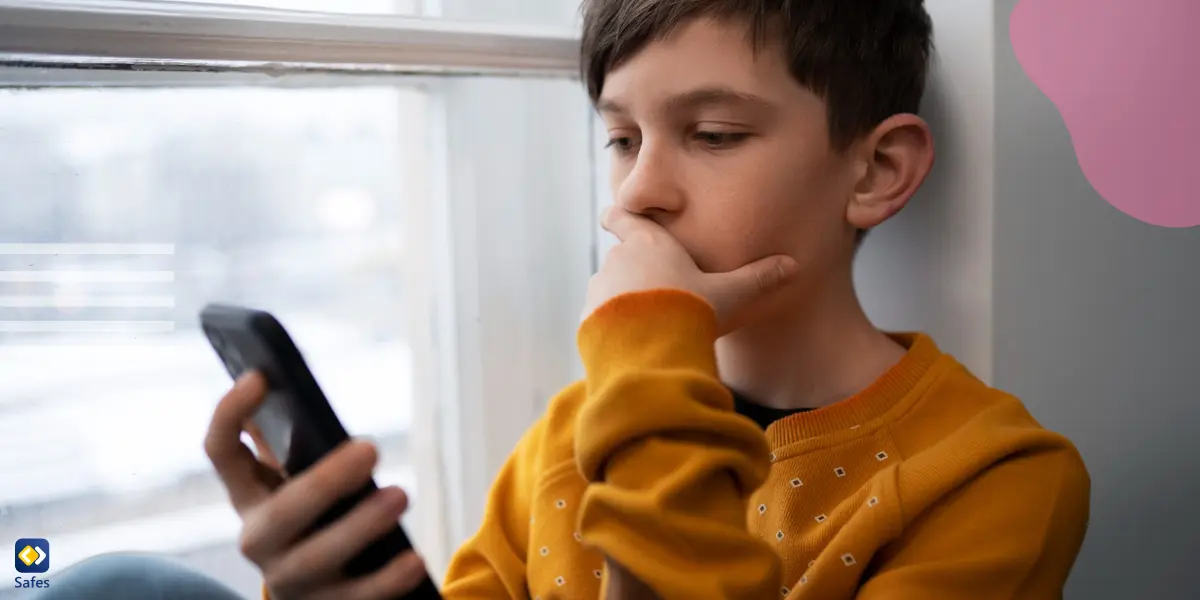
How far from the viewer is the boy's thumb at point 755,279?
0.64m

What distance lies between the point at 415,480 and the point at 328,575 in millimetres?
369

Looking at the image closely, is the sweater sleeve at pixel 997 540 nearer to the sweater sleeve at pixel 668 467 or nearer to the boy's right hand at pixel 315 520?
the sweater sleeve at pixel 668 467

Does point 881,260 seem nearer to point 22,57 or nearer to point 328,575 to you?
point 328,575

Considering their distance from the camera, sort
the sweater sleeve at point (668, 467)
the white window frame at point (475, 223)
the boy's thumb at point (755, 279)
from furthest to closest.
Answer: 1. the white window frame at point (475, 223)
2. the boy's thumb at point (755, 279)
3. the sweater sleeve at point (668, 467)

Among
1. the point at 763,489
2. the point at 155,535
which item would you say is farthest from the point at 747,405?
the point at 155,535

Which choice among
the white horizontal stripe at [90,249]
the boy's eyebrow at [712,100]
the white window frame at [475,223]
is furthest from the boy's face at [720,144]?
the white horizontal stripe at [90,249]

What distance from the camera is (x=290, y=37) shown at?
0.70 metres

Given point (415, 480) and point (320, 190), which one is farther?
point (415, 480)

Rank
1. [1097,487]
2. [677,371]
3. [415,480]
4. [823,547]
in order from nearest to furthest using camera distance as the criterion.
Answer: [677,371]
[823,547]
[1097,487]
[415,480]

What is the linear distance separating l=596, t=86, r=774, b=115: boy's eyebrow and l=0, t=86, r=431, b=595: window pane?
309mm

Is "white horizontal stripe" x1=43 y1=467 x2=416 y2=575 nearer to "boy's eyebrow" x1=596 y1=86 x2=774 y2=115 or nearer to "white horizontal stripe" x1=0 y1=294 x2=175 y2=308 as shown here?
"white horizontal stripe" x1=0 y1=294 x2=175 y2=308

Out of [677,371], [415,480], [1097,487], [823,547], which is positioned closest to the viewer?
[677,371]

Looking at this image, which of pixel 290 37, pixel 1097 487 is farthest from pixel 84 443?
pixel 1097 487

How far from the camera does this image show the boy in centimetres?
53
